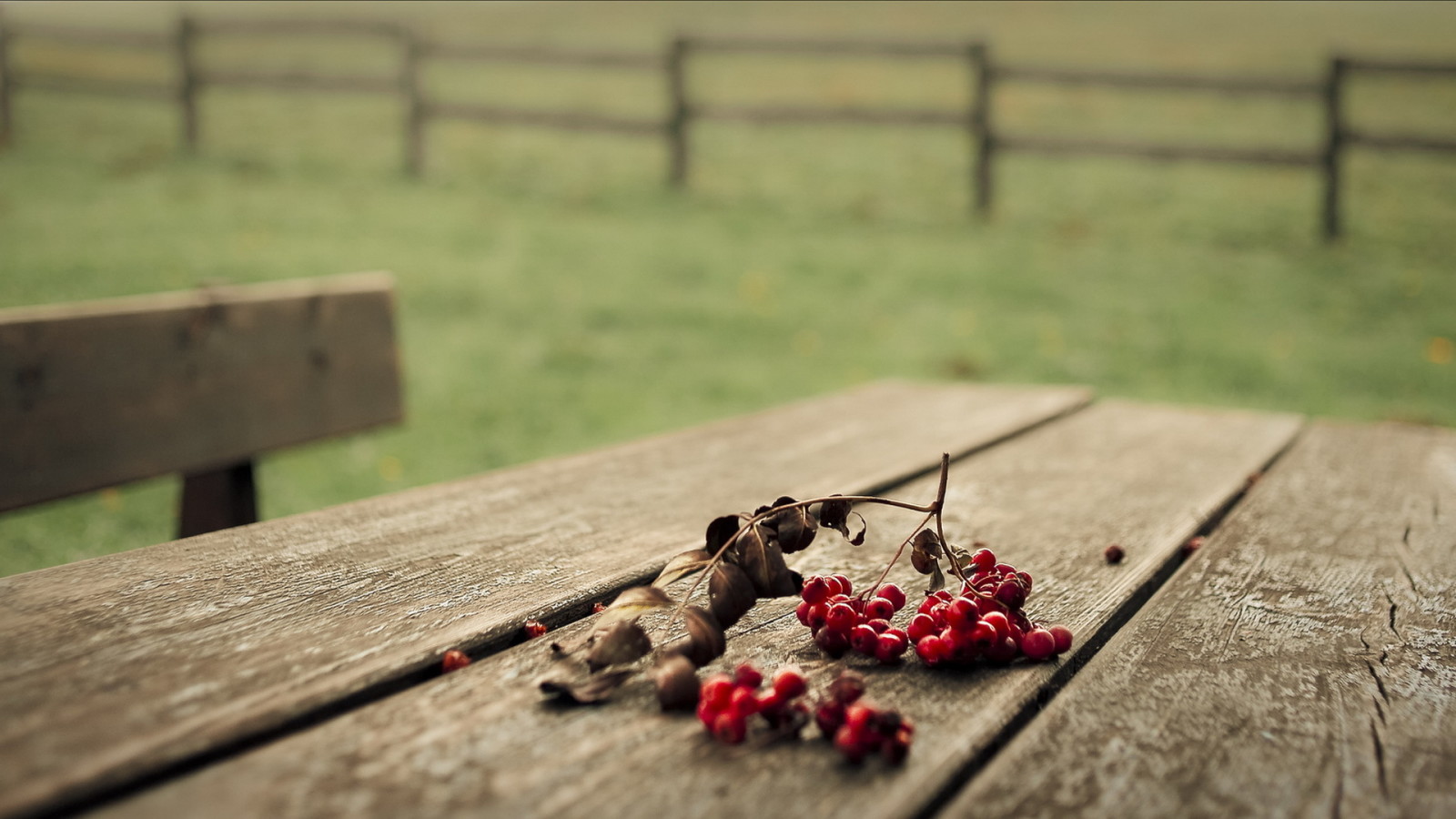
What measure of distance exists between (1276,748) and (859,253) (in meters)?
6.57

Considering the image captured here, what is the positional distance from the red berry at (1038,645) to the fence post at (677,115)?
8.03m

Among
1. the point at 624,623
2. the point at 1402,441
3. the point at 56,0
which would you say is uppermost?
the point at 56,0

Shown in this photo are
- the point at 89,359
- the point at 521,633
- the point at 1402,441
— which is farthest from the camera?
the point at 1402,441

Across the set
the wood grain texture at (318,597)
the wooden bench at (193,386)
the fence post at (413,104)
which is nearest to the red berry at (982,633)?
the wood grain texture at (318,597)

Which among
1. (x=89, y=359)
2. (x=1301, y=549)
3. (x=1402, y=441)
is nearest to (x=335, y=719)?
(x=1301, y=549)

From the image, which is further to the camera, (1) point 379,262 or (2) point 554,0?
(2) point 554,0

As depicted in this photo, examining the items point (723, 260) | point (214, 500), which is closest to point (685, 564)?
point (214, 500)

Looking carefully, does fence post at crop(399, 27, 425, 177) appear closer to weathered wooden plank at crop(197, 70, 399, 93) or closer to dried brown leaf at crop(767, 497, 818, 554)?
weathered wooden plank at crop(197, 70, 399, 93)

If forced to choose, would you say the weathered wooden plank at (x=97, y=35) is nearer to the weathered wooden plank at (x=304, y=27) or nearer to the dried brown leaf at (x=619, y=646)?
the weathered wooden plank at (x=304, y=27)

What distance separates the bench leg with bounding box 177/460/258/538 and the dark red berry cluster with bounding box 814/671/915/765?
177 cm

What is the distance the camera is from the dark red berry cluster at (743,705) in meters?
0.73

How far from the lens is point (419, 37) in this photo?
926 cm

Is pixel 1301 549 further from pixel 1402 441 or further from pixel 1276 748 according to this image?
pixel 1402 441

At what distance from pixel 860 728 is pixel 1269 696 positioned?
369 mm
